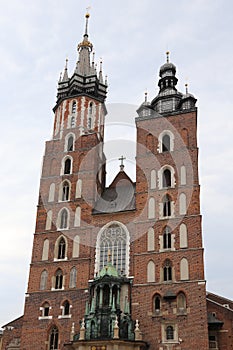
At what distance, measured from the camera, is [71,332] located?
3091 cm

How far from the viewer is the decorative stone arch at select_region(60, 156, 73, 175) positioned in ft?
129

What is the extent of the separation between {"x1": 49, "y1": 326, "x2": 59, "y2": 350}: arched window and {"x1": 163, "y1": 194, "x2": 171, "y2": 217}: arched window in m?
11.6

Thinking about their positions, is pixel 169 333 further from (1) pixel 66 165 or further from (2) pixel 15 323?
(1) pixel 66 165

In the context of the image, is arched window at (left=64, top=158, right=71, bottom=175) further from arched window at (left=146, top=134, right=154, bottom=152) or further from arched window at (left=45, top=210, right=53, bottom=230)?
arched window at (left=146, top=134, right=154, bottom=152)

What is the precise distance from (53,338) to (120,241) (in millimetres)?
8468

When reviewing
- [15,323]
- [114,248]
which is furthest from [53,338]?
[114,248]

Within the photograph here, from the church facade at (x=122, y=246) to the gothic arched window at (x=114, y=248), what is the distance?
8 cm

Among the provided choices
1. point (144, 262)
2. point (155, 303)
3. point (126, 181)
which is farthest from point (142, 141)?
point (155, 303)

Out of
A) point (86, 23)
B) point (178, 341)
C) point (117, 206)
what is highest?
point (86, 23)

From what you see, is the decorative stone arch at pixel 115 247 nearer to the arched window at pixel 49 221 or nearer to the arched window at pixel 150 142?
the arched window at pixel 49 221

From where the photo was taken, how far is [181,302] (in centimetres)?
3069

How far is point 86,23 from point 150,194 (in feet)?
88.4

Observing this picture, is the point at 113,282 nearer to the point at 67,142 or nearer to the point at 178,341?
the point at 178,341

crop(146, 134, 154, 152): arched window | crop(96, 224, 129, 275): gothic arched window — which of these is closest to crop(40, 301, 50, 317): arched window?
crop(96, 224, 129, 275): gothic arched window
